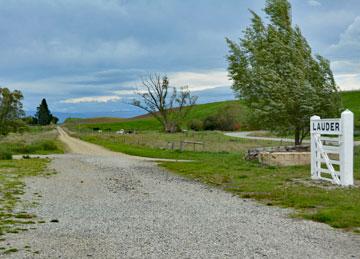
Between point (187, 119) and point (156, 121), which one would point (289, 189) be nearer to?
point (187, 119)

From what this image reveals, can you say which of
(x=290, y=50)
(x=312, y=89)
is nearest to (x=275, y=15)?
(x=290, y=50)

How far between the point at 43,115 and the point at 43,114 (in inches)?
11.2

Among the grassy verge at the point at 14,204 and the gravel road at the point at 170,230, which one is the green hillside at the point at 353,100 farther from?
the gravel road at the point at 170,230

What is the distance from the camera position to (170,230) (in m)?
7.71

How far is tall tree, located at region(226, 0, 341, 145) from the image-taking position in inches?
798

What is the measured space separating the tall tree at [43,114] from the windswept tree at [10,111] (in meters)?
78.0

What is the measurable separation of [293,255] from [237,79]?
19001 mm

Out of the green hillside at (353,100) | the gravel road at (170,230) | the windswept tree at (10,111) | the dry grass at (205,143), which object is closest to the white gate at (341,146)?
the gravel road at (170,230)

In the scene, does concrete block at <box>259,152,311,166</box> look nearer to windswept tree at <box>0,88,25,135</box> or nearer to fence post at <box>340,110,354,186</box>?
fence post at <box>340,110,354,186</box>

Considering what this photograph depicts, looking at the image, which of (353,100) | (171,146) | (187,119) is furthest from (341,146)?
(187,119)

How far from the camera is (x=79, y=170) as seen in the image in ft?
67.4

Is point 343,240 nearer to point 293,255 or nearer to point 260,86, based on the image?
point 293,255

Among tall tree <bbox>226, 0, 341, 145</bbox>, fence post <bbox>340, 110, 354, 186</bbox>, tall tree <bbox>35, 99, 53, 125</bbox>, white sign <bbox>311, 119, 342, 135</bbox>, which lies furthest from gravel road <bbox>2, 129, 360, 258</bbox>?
tall tree <bbox>35, 99, 53, 125</bbox>

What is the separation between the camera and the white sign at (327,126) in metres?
13.1
